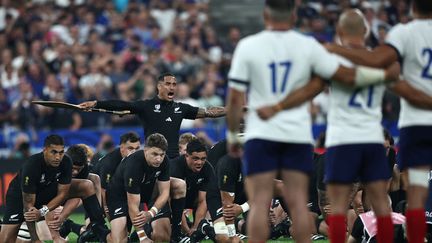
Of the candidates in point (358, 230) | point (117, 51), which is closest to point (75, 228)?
point (358, 230)

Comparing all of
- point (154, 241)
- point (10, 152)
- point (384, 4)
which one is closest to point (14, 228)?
point (154, 241)

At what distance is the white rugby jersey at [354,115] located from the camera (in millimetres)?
9062

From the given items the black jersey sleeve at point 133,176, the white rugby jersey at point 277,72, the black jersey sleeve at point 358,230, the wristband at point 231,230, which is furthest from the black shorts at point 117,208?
the white rugby jersey at point 277,72

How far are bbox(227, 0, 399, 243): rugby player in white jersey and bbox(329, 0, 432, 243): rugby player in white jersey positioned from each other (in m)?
0.43

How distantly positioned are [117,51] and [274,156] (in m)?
16.2

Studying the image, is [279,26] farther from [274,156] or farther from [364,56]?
[274,156]

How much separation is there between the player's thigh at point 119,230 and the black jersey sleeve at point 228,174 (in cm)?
122

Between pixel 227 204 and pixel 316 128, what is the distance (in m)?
8.87

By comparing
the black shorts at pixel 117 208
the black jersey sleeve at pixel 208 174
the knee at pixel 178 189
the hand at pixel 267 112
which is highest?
the hand at pixel 267 112

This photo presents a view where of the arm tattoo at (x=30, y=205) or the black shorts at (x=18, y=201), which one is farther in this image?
the black shorts at (x=18, y=201)

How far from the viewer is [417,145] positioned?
939 cm

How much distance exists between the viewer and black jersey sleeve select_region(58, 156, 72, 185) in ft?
44.0

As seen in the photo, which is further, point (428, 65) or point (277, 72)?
point (428, 65)

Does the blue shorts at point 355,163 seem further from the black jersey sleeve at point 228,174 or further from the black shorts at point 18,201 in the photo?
the black shorts at point 18,201
